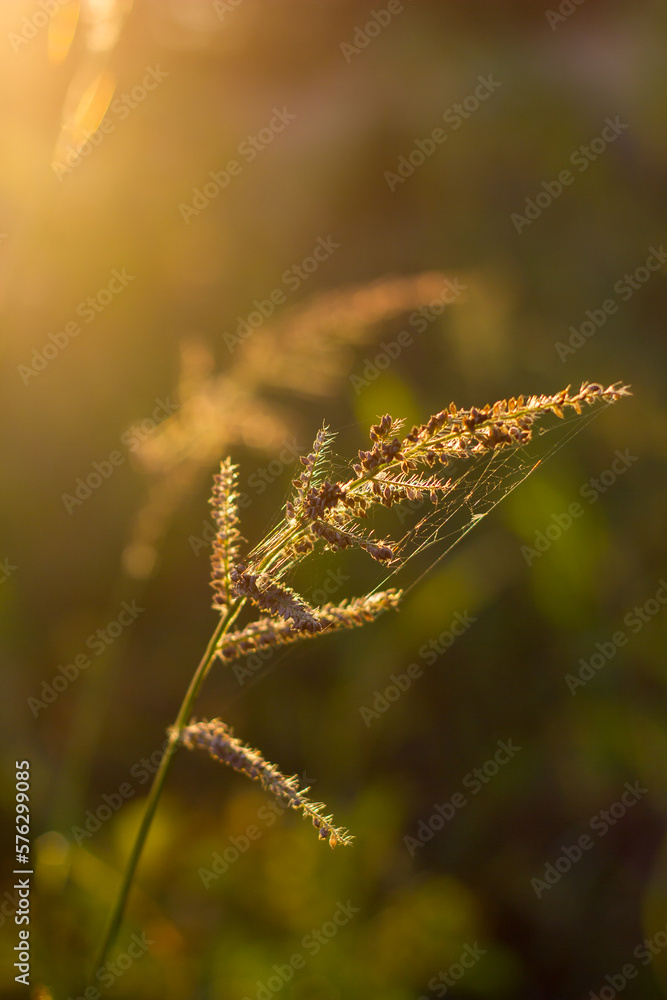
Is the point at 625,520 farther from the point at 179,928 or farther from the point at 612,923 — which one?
the point at 179,928

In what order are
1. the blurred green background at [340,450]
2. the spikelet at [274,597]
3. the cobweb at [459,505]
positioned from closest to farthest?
the spikelet at [274,597], the cobweb at [459,505], the blurred green background at [340,450]

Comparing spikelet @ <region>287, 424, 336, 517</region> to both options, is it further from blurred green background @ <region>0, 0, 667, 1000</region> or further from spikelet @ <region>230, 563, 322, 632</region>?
blurred green background @ <region>0, 0, 667, 1000</region>

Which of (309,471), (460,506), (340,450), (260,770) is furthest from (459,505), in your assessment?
(340,450)

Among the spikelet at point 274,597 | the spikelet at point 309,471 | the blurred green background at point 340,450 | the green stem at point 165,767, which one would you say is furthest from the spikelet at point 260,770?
the blurred green background at point 340,450

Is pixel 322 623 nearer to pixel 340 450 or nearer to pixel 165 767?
pixel 165 767

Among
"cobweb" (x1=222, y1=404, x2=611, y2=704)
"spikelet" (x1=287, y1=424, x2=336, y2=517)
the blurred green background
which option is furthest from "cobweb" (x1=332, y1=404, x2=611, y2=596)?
the blurred green background

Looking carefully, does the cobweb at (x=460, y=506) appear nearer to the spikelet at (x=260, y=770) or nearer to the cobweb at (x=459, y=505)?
the cobweb at (x=459, y=505)
